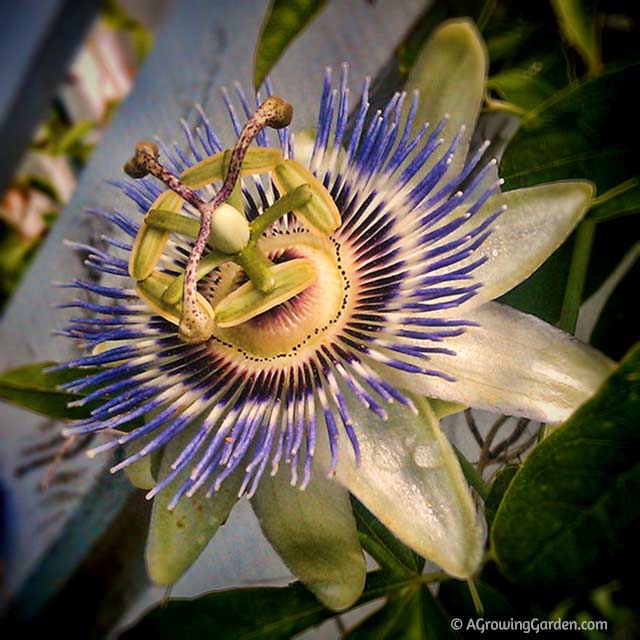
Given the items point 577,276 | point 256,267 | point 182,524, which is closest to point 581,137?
A: point 577,276

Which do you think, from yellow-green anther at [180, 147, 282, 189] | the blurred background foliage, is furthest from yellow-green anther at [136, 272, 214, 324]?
the blurred background foliage

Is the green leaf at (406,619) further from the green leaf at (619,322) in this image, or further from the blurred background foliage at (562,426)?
the green leaf at (619,322)

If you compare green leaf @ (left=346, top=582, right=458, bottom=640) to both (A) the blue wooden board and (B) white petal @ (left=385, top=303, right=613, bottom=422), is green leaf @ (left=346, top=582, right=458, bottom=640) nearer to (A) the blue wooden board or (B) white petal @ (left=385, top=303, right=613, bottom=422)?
(A) the blue wooden board

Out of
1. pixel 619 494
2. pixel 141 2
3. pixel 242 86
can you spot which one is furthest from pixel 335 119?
pixel 141 2

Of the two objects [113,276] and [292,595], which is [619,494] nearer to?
[292,595]

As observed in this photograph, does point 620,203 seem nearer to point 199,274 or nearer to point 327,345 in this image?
point 327,345
